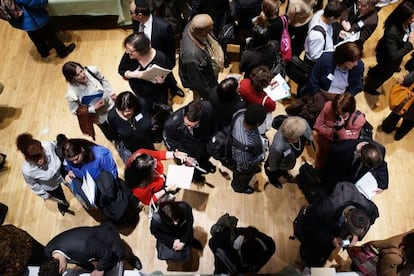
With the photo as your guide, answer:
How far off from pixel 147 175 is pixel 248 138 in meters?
0.95

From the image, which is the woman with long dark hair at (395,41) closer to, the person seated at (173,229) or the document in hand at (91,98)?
the person seated at (173,229)

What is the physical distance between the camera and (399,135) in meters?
5.05

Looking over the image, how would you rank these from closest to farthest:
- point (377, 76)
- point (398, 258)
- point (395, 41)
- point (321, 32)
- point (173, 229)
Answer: point (398, 258) < point (173, 229) < point (321, 32) < point (395, 41) < point (377, 76)

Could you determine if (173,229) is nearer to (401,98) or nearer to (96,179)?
(96,179)

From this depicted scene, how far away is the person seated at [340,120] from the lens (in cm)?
378

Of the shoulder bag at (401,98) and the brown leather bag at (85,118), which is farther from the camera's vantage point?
the shoulder bag at (401,98)

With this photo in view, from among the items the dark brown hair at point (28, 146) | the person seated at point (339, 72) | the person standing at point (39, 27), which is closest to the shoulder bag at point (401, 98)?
the person seated at point (339, 72)

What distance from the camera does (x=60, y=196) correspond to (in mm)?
4477

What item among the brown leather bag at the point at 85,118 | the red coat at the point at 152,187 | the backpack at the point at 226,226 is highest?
the brown leather bag at the point at 85,118

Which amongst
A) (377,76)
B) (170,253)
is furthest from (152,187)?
(377,76)

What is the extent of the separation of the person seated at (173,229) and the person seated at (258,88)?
115 centimetres

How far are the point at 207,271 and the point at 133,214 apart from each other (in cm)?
100

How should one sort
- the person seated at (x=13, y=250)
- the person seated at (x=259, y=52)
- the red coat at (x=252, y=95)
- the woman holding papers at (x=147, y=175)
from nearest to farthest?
1. the person seated at (x=13, y=250)
2. the woman holding papers at (x=147, y=175)
3. the red coat at (x=252, y=95)
4. the person seated at (x=259, y=52)

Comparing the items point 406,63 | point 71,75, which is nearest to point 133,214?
point 71,75
